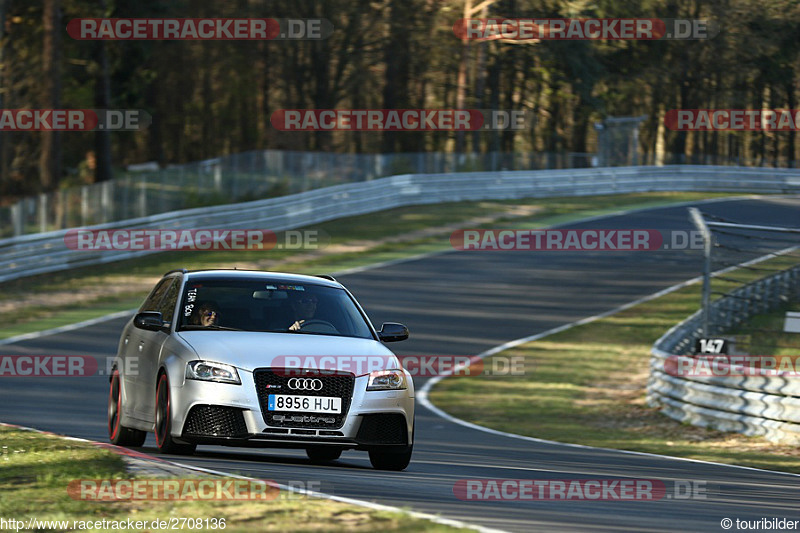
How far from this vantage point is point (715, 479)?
11.6 m

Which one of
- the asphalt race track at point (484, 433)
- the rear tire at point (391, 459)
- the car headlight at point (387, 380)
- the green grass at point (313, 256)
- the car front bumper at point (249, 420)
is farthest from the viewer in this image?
the green grass at point (313, 256)

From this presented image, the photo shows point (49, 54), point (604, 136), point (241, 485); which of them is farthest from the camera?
point (604, 136)

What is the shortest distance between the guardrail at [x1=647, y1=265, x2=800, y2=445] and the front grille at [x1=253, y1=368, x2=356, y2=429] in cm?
718

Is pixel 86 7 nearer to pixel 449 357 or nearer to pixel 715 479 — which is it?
pixel 449 357

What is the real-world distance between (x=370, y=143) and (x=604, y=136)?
26861 mm

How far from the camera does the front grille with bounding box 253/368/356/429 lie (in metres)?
9.52

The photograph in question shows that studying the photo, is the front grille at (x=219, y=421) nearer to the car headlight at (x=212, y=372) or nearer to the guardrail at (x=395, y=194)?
the car headlight at (x=212, y=372)

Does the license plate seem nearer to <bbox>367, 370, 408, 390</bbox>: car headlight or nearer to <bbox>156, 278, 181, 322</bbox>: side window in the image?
<bbox>367, 370, 408, 390</bbox>: car headlight

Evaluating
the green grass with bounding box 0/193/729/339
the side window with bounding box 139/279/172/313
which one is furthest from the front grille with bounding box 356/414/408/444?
the green grass with bounding box 0/193/729/339

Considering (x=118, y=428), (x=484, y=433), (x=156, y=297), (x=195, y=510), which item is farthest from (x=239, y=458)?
(x=484, y=433)

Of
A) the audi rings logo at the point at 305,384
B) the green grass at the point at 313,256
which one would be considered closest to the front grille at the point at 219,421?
the audi rings logo at the point at 305,384

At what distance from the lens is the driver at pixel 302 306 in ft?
34.8

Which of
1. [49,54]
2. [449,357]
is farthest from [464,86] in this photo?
[449,357]

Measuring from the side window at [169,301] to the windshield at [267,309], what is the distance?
180 millimetres
